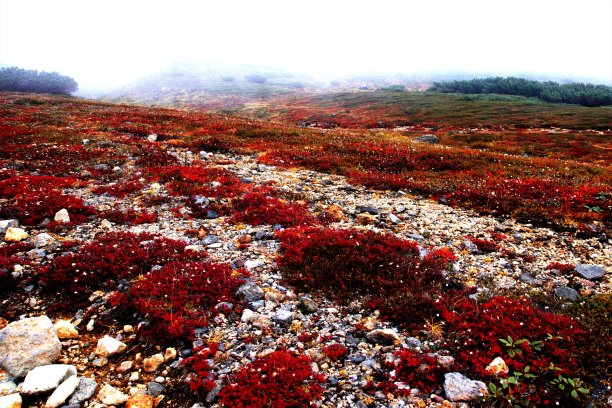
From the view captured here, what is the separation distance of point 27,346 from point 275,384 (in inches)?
180

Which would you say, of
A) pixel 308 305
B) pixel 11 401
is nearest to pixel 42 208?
pixel 11 401

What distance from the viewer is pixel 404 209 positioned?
15.3 metres

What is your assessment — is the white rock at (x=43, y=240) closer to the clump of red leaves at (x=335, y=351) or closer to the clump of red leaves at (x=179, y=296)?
the clump of red leaves at (x=179, y=296)

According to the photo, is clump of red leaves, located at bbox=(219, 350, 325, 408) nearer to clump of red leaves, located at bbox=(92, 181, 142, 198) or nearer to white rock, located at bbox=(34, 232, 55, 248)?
white rock, located at bbox=(34, 232, 55, 248)

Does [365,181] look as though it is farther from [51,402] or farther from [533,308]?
[51,402]

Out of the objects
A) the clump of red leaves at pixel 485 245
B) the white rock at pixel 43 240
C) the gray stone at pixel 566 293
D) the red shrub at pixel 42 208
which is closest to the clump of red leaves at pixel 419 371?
the gray stone at pixel 566 293

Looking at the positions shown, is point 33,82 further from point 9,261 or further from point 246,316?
point 246,316

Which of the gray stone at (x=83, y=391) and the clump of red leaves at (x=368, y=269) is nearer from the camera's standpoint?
the gray stone at (x=83, y=391)

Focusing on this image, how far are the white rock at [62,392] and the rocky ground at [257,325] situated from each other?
0.01 meters

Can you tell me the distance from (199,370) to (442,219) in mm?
11395

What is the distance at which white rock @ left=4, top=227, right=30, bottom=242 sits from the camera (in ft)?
34.9

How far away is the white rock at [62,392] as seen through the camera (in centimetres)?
536

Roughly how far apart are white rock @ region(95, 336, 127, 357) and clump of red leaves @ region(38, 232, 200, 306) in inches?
80.4

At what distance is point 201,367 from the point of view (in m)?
6.25
